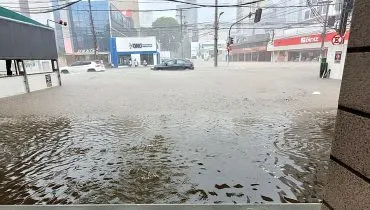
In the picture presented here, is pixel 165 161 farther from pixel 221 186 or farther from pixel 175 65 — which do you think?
pixel 175 65

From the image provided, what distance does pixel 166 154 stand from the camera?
4586 millimetres

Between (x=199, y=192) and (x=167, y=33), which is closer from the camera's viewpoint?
(x=199, y=192)

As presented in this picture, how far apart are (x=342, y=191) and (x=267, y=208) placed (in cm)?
111

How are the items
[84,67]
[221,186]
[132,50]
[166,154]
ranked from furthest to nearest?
[132,50] → [84,67] → [166,154] → [221,186]

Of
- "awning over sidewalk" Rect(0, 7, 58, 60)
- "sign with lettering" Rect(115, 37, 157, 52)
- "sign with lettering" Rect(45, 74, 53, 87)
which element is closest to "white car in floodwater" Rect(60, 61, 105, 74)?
"sign with lettering" Rect(115, 37, 157, 52)

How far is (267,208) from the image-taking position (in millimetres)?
2664

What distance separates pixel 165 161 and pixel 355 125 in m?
3.13

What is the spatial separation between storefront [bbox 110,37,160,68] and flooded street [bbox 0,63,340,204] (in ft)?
115

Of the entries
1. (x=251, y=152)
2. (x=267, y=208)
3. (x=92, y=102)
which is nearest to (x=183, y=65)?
(x=92, y=102)

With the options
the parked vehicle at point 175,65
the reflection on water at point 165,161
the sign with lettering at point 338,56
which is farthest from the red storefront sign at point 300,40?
the reflection on water at point 165,161

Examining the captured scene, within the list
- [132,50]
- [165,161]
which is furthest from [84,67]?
[165,161]

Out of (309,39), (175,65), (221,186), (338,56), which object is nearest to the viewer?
(221,186)

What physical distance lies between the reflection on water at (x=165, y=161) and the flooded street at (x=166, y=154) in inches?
0.5

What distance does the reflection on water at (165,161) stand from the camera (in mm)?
3297
